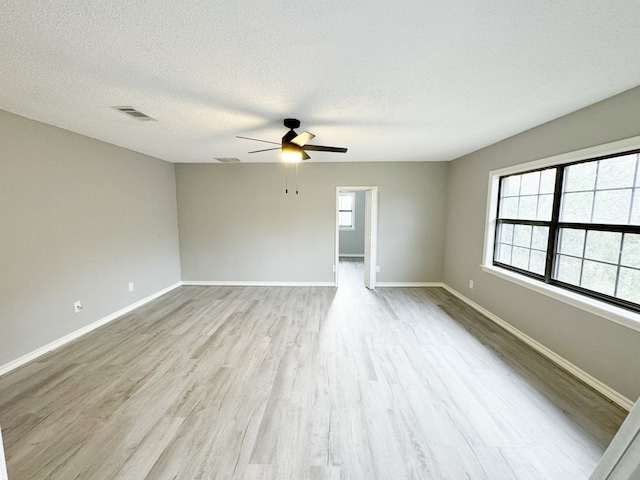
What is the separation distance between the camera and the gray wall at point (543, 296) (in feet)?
6.31

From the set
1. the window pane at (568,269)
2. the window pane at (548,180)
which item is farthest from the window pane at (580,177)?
the window pane at (568,269)

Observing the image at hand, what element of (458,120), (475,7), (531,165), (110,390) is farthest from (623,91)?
(110,390)

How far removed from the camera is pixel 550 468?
1448mm

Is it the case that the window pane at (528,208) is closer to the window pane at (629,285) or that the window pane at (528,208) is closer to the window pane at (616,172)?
the window pane at (616,172)

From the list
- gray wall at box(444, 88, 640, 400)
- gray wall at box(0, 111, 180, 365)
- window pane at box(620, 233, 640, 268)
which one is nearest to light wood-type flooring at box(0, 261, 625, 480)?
gray wall at box(444, 88, 640, 400)

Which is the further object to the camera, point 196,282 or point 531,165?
point 196,282

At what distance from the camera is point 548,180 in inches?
108

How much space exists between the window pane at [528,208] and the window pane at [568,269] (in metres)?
0.63

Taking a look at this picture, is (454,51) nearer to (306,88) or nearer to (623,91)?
(306,88)

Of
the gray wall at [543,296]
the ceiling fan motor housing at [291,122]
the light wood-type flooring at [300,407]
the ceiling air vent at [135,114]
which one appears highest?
the ceiling air vent at [135,114]

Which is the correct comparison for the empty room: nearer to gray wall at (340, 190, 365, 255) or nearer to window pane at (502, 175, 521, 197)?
window pane at (502, 175, 521, 197)

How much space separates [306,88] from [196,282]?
14.9ft

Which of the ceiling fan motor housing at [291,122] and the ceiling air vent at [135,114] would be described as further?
the ceiling fan motor housing at [291,122]

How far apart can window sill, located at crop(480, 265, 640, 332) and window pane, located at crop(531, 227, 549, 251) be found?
40 cm
